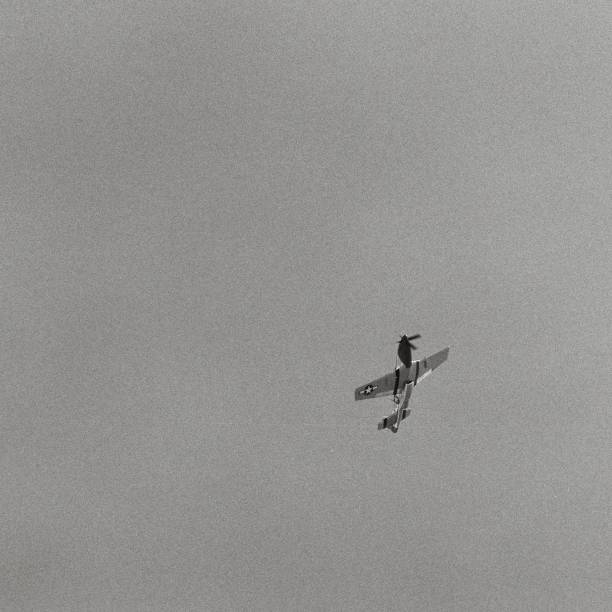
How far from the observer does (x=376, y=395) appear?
400ft

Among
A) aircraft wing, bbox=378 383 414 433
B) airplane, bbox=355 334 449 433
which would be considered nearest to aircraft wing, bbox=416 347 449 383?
airplane, bbox=355 334 449 433

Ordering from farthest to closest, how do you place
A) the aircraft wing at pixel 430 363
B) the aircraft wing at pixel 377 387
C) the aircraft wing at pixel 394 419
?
the aircraft wing at pixel 394 419
the aircraft wing at pixel 430 363
the aircraft wing at pixel 377 387

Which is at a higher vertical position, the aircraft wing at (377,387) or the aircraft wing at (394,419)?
the aircraft wing at (377,387)

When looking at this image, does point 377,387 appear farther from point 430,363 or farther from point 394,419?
point 430,363

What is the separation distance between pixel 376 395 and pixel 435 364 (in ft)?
48.0

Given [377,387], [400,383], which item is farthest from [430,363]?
[377,387]

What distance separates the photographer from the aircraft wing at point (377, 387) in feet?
394

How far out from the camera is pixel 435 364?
128 m

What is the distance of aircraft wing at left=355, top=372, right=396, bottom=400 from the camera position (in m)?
120

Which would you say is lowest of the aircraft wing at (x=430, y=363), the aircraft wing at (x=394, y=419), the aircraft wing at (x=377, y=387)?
the aircraft wing at (x=394, y=419)

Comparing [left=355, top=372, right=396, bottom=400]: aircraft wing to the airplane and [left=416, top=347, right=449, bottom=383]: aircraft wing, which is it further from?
[left=416, top=347, right=449, bottom=383]: aircraft wing

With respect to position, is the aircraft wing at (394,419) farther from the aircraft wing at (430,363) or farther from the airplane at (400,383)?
the aircraft wing at (430,363)

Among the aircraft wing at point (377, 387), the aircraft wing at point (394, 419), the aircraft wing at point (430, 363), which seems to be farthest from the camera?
the aircraft wing at point (394, 419)

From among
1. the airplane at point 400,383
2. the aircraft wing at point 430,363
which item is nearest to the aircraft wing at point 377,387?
the airplane at point 400,383
